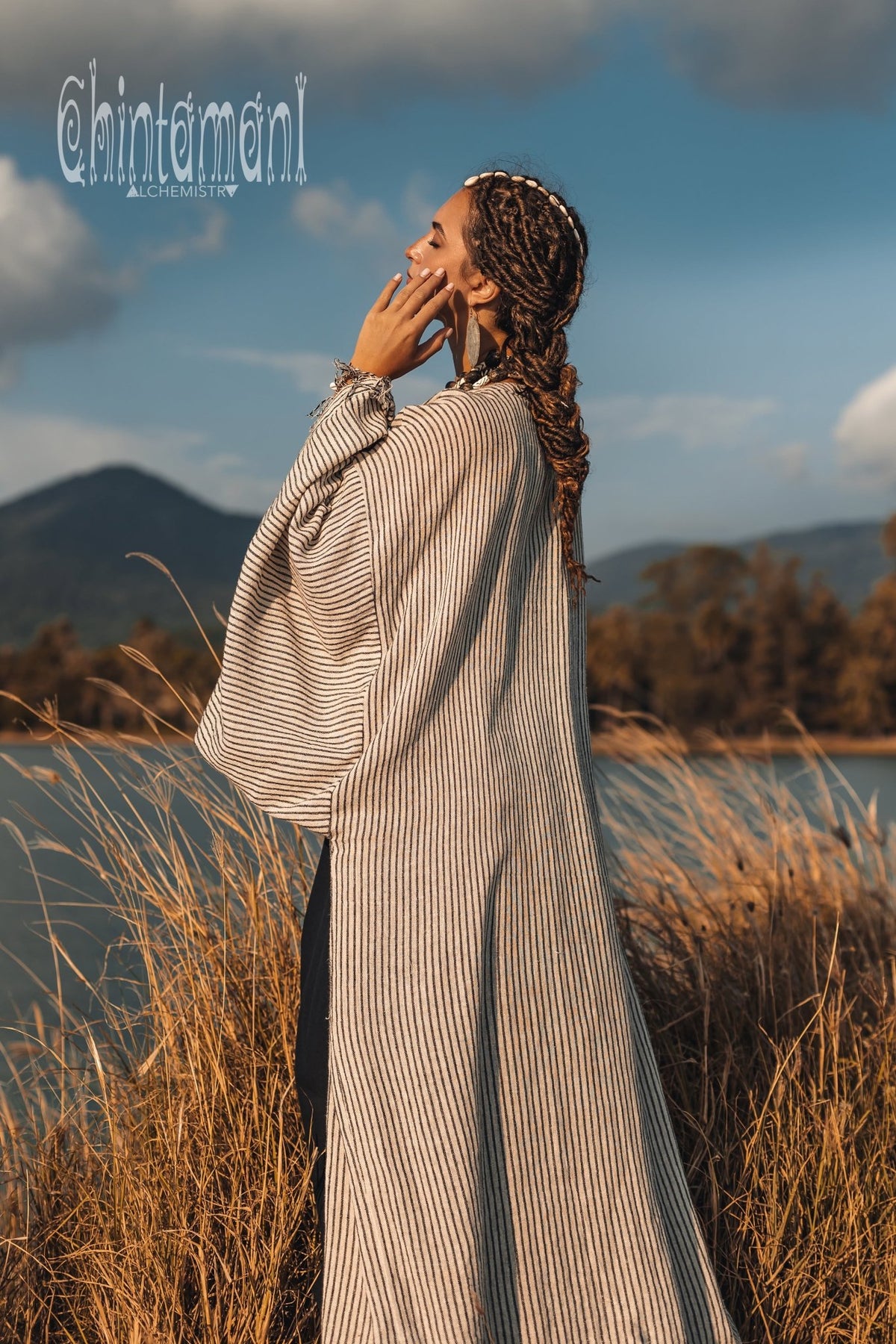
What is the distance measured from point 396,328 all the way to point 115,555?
36640 mm

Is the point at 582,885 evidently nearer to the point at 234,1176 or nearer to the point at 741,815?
the point at 234,1176

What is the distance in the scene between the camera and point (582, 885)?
1.43 m

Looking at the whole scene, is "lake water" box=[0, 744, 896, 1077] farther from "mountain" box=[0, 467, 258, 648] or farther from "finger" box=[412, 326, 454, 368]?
"mountain" box=[0, 467, 258, 648]

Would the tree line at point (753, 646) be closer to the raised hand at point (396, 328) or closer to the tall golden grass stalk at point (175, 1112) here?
the tall golden grass stalk at point (175, 1112)

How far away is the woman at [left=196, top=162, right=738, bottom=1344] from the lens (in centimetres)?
128

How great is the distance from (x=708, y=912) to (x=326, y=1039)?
1.36 m

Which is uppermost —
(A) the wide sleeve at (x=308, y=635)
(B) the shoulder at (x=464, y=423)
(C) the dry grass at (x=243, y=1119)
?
(B) the shoulder at (x=464, y=423)

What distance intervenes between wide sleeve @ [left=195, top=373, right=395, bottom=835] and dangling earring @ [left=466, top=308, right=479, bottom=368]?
17cm

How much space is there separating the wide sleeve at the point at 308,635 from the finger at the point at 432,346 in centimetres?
8

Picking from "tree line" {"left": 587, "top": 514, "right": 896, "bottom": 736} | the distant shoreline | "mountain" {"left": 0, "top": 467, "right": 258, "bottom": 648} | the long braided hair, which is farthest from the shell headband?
"mountain" {"left": 0, "top": 467, "right": 258, "bottom": 648}

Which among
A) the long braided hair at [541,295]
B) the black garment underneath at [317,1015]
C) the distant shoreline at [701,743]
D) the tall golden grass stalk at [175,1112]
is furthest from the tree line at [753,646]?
the black garment underneath at [317,1015]

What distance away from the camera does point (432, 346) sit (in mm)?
1500

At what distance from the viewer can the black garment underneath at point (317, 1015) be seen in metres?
1.40

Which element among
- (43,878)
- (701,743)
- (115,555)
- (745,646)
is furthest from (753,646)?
(115,555)
